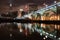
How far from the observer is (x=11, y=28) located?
899 mm

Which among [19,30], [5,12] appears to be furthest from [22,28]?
[5,12]

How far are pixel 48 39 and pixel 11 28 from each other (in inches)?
9.8

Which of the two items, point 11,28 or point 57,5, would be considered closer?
point 57,5

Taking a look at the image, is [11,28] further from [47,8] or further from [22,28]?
[47,8]

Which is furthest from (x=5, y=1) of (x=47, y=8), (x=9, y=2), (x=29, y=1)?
(x=47, y=8)

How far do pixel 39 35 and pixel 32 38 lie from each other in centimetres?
5

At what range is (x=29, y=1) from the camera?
854 millimetres

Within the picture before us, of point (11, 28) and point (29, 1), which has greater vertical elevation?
point (29, 1)

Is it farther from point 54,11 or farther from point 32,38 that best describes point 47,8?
point 32,38

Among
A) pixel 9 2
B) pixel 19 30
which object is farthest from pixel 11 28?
pixel 9 2

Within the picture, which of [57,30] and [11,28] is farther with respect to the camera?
[11,28]

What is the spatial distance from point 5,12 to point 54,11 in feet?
0.91

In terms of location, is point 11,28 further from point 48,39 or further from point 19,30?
point 48,39

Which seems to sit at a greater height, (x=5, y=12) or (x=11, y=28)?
(x=5, y=12)
